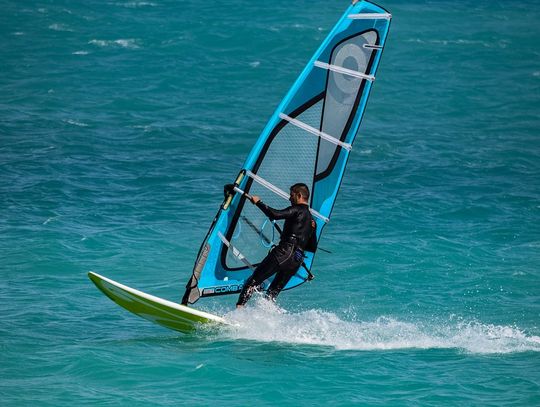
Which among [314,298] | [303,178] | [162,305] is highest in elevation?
[303,178]

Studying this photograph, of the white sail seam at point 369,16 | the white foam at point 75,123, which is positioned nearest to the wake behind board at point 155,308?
the white sail seam at point 369,16

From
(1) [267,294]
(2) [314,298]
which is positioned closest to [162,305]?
(1) [267,294]

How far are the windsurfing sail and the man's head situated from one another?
1.85 ft

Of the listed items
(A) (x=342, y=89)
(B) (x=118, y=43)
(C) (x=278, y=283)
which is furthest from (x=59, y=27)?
(C) (x=278, y=283)

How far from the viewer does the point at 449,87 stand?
27594 millimetres

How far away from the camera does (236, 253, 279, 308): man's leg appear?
33.4ft

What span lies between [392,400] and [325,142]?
2.91 m

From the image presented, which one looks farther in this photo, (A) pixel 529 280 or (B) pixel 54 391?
(A) pixel 529 280

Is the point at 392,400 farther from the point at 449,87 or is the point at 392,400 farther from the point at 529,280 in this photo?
the point at 449,87

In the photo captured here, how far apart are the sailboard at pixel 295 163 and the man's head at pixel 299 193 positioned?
48cm

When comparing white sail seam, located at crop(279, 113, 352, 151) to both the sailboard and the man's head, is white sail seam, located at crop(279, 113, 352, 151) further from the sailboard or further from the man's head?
the man's head

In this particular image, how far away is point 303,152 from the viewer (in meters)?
10.6

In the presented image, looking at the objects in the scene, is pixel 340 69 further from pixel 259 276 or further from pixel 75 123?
pixel 75 123

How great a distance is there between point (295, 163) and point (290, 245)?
38.9 inches
